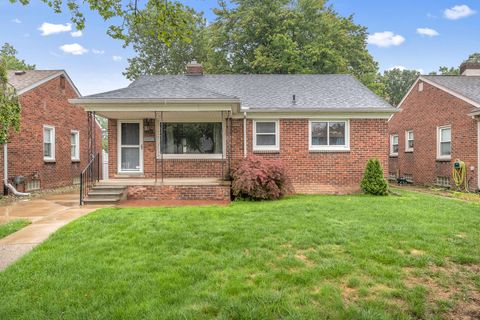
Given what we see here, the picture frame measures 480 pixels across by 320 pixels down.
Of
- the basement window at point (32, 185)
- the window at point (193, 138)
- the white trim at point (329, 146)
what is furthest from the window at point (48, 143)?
the white trim at point (329, 146)

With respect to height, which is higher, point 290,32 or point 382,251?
point 290,32

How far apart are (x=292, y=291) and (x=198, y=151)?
8.79m

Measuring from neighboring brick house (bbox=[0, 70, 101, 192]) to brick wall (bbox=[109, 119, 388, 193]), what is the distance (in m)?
3.88

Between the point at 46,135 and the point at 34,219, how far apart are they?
821 centimetres

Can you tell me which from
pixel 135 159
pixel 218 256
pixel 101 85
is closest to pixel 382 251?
pixel 218 256

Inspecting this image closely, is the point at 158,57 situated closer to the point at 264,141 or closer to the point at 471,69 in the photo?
the point at 264,141

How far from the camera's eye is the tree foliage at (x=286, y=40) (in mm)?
20844

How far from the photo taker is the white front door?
38.3 ft

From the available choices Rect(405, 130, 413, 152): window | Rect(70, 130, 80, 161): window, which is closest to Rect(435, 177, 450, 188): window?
Rect(405, 130, 413, 152): window

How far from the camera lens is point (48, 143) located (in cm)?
1411

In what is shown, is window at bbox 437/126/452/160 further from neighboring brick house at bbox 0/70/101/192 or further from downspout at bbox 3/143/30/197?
downspout at bbox 3/143/30/197

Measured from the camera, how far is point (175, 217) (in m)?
6.71

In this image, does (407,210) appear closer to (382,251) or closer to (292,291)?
(382,251)

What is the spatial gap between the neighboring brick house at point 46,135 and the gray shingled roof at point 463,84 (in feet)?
48.6
